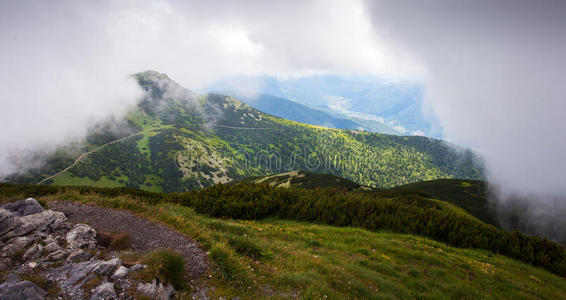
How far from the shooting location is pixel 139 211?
51.6ft

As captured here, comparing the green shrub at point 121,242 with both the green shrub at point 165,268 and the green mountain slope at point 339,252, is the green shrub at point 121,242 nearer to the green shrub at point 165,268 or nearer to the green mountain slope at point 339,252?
the green mountain slope at point 339,252

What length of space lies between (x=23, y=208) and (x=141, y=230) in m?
6.62

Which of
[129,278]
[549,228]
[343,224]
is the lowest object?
[549,228]

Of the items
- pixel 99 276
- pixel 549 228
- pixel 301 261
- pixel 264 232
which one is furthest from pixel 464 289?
pixel 549 228

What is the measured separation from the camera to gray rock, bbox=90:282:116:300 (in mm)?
6500

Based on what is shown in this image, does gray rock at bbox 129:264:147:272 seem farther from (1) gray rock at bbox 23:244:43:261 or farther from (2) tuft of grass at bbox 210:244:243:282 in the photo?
(1) gray rock at bbox 23:244:43:261

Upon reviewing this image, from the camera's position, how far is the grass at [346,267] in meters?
8.84

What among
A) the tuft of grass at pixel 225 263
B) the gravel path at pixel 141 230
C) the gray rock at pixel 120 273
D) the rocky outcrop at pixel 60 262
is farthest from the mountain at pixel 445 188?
the gray rock at pixel 120 273

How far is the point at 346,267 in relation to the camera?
11977 millimetres

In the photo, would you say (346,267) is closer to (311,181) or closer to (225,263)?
(225,263)

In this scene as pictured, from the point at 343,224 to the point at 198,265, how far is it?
16.2 metres

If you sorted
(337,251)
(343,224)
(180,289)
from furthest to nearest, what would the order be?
(343,224) < (337,251) < (180,289)

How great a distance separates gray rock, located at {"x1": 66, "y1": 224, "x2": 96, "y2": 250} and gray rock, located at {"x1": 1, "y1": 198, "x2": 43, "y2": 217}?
415cm

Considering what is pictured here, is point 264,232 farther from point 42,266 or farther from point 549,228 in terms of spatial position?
point 549,228
